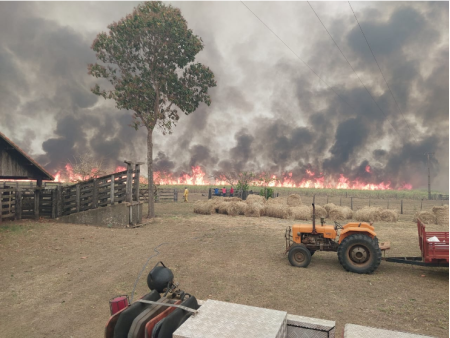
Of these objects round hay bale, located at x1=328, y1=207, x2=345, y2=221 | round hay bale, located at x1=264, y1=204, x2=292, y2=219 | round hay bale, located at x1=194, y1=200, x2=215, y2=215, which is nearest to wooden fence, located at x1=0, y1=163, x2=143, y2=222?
round hay bale, located at x1=194, y1=200, x2=215, y2=215

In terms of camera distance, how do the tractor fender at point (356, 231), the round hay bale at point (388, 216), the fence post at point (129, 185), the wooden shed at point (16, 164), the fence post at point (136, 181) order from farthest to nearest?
1. the round hay bale at point (388, 216)
2. the fence post at point (136, 181)
3. the fence post at point (129, 185)
4. the wooden shed at point (16, 164)
5. the tractor fender at point (356, 231)

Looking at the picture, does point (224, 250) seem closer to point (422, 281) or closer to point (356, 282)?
point (356, 282)

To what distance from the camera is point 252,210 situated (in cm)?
2177

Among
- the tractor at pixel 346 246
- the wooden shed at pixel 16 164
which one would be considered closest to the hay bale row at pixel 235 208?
the wooden shed at pixel 16 164

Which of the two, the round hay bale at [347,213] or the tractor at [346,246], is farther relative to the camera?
the round hay bale at [347,213]

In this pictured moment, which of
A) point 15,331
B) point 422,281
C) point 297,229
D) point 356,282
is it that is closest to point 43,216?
point 15,331

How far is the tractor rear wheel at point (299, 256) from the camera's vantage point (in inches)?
363

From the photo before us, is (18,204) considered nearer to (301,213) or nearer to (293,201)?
(301,213)

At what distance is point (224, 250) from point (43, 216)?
1272 centimetres

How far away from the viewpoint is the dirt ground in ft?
19.6

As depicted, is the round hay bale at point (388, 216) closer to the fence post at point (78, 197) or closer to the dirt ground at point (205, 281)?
the dirt ground at point (205, 281)

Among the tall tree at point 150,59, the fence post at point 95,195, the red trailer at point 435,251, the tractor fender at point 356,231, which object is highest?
the tall tree at point 150,59

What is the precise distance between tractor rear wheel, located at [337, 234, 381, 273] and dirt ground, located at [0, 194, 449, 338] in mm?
306

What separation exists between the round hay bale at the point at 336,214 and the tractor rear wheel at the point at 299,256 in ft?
41.9
